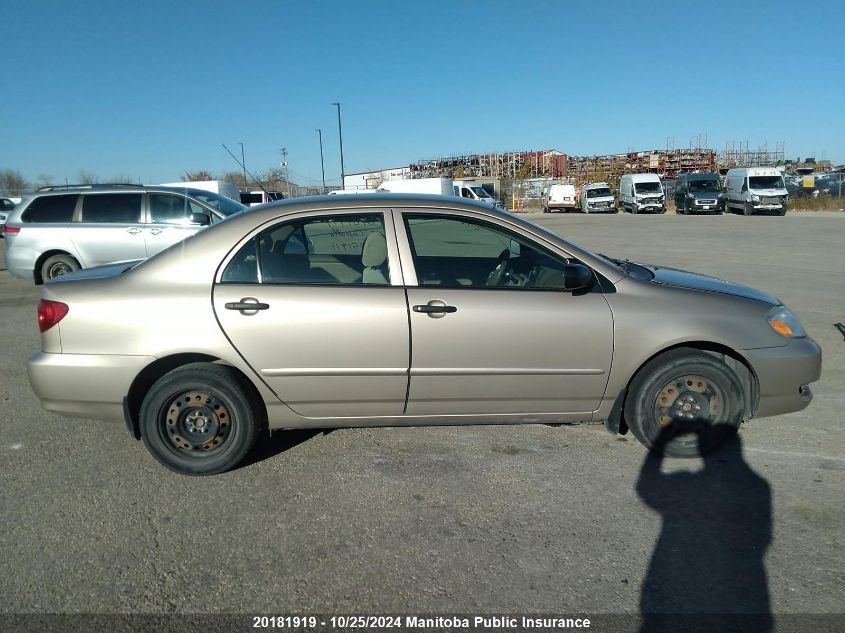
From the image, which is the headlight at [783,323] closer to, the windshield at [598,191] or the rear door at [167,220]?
the rear door at [167,220]

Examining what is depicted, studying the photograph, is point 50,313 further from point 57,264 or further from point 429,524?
point 57,264

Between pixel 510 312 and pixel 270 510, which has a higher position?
pixel 510 312

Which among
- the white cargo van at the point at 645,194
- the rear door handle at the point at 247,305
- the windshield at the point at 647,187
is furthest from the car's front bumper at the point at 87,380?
the windshield at the point at 647,187

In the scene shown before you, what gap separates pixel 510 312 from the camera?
3580 millimetres

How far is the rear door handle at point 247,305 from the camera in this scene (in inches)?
137

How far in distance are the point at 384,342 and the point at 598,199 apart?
129 feet

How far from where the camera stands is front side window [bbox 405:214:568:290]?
3748 millimetres

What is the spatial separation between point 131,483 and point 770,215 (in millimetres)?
36386

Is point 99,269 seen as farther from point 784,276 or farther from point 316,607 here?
point 784,276

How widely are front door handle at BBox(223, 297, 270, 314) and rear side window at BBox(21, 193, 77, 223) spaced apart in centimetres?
799

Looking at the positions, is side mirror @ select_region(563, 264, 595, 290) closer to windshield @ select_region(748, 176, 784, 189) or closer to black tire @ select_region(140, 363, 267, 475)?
black tire @ select_region(140, 363, 267, 475)

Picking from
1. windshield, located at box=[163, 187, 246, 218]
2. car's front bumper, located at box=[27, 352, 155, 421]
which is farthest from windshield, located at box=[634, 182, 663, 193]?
car's front bumper, located at box=[27, 352, 155, 421]

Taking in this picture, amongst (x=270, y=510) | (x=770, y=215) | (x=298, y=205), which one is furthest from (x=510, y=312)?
(x=770, y=215)

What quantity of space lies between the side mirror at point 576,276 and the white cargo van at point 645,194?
123 feet
